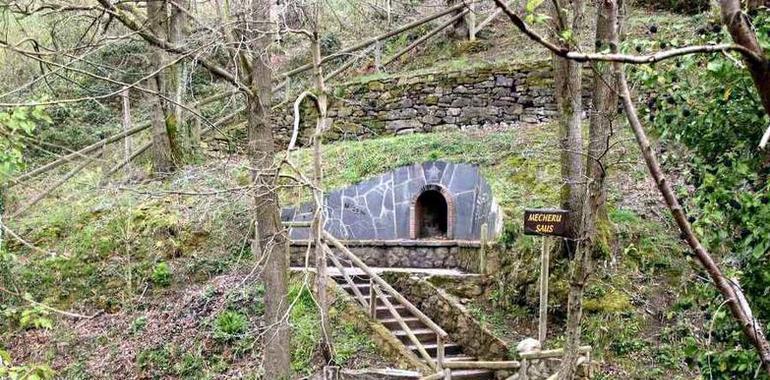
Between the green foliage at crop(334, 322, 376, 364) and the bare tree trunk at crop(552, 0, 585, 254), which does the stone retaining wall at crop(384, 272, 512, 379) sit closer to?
the green foliage at crop(334, 322, 376, 364)

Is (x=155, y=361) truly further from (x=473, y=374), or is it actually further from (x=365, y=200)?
(x=365, y=200)

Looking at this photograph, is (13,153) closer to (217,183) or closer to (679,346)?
(679,346)

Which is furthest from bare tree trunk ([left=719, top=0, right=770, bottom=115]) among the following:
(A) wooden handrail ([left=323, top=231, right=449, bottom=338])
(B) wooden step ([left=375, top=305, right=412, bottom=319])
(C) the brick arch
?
(C) the brick arch

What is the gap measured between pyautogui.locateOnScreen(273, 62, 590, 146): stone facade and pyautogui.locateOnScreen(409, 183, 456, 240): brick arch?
237 centimetres

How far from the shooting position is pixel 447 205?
10.8 metres

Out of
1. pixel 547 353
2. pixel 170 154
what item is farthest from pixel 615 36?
pixel 170 154

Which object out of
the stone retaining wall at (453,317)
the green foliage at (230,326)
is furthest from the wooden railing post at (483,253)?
the green foliage at (230,326)

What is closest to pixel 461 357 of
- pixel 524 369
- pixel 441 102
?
pixel 524 369

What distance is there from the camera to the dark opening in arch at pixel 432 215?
11.3 m

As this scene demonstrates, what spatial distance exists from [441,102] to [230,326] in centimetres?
714

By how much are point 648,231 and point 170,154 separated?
8621mm

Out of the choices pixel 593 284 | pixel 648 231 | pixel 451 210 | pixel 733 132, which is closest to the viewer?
pixel 733 132

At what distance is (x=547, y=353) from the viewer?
649cm

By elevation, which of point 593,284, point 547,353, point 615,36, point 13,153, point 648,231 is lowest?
point 547,353
